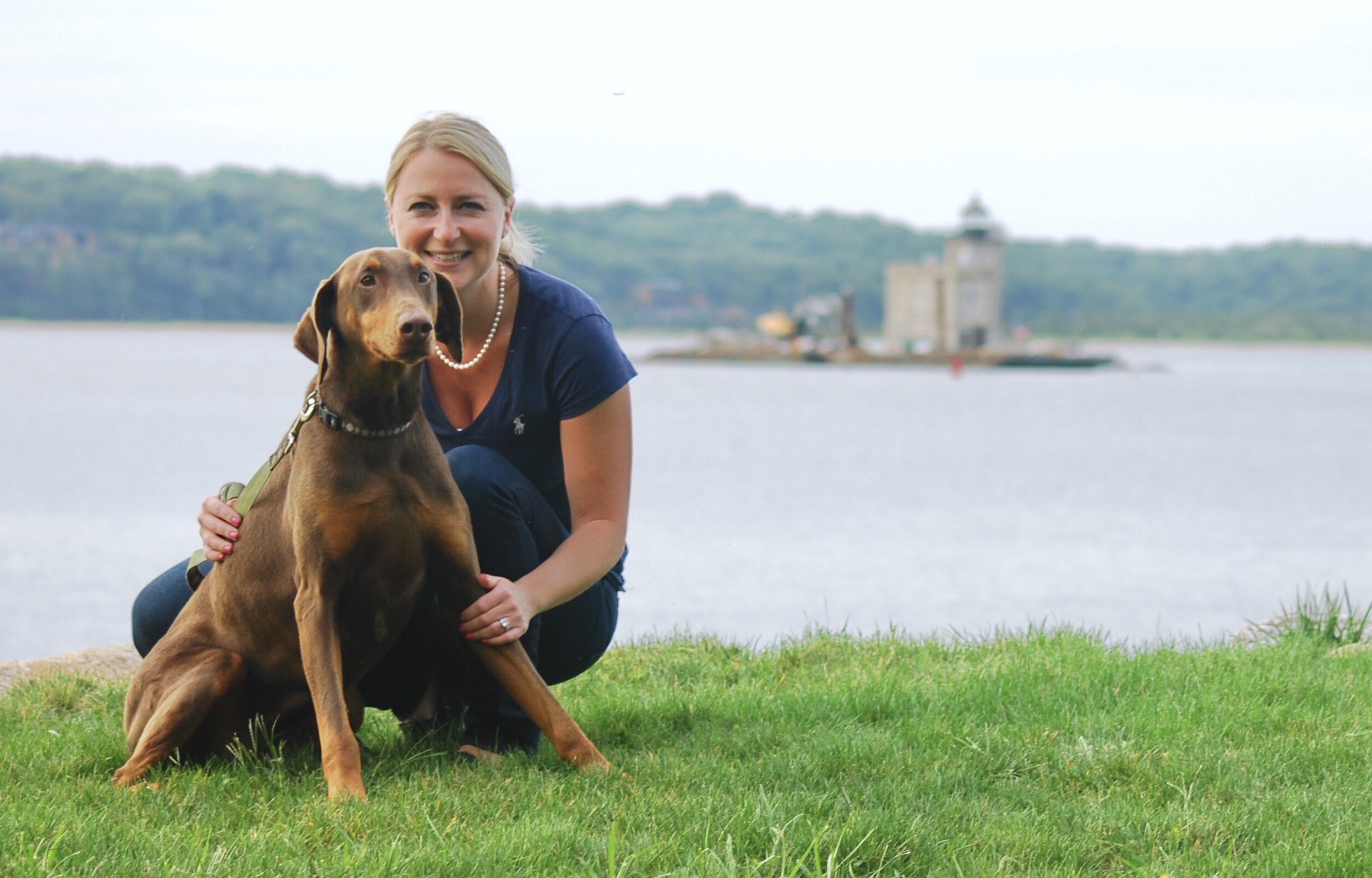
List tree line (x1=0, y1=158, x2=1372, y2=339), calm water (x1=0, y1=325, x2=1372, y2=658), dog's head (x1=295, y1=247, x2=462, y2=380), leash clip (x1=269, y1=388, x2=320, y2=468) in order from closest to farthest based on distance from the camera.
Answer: dog's head (x1=295, y1=247, x2=462, y2=380)
leash clip (x1=269, y1=388, x2=320, y2=468)
calm water (x1=0, y1=325, x2=1372, y2=658)
tree line (x1=0, y1=158, x2=1372, y2=339)

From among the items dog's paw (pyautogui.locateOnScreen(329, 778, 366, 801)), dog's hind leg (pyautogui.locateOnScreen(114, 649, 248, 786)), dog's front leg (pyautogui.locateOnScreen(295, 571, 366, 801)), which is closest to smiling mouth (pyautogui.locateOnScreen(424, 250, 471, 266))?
dog's front leg (pyautogui.locateOnScreen(295, 571, 366, 801))

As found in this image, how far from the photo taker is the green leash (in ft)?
10.7

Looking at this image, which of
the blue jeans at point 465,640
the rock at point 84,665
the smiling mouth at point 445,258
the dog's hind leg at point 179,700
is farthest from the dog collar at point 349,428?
the rock at point 84,665

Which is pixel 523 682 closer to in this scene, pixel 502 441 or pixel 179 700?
pixel 502 441

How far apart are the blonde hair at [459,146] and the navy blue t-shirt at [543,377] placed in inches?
12.9

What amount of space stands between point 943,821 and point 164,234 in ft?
258

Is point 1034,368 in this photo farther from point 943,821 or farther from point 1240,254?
point 943,821

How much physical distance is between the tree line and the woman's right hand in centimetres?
5731

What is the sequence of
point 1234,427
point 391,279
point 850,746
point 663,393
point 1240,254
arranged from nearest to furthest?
point 391,279, point 850,746, point 1234,427, point 663,393, point 1240,254

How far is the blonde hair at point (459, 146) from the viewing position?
11.7 feet

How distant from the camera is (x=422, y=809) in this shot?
3078 mm

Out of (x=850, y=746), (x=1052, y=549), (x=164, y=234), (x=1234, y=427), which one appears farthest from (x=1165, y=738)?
(x=164, y=234)

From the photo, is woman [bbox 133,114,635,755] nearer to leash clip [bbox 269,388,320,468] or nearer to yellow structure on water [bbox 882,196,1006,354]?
leash clip [bbox 269,388,320,468]

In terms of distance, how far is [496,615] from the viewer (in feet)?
10.9
